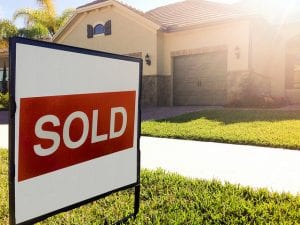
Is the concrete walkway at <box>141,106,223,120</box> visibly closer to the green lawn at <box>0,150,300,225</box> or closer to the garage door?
the garage door

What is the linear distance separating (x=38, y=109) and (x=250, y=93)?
14.8 meters

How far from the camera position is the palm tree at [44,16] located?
26.9 metres

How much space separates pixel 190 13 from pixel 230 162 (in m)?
15.1

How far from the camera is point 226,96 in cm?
1652

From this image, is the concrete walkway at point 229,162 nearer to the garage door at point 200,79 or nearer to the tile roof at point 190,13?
the garage door at point 200,79

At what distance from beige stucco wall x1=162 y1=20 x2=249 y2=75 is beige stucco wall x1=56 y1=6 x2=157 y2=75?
786mm

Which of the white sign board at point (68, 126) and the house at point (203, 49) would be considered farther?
the house at point (203, 49)

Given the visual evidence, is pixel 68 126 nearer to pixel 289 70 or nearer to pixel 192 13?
pixel 192 13

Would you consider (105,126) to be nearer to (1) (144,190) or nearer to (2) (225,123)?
(1) (144,190)

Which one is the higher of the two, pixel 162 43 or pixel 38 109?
pixel 162 43

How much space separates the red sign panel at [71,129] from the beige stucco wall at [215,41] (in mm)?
13664

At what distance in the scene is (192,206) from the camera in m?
3.46

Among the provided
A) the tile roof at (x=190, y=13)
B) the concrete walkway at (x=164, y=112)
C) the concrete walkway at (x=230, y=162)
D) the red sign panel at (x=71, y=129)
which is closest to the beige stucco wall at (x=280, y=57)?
the tile roof at (x=190, y=13)

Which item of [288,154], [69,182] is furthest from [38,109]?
[288,154]
